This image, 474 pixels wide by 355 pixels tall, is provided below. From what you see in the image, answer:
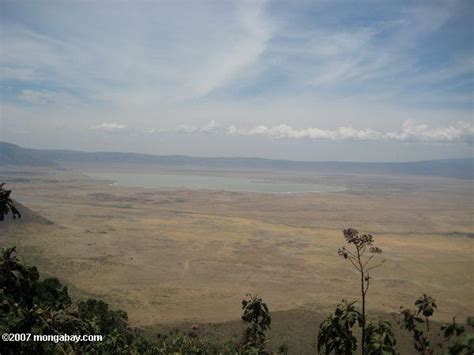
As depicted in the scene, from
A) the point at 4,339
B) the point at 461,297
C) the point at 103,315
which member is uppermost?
the point at 4,339

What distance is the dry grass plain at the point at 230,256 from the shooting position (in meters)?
34.8

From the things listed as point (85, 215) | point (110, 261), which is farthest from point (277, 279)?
point (85, 215)

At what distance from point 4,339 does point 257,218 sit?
71108mm

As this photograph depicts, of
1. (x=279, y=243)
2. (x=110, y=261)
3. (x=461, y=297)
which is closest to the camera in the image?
(x=461, y=297)

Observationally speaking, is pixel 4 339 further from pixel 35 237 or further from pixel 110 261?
pixel 35 237

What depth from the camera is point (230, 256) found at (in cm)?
4984

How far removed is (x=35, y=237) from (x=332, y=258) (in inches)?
1546

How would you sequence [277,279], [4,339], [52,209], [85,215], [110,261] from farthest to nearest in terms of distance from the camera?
[52,209] → [85,215] → [110,261] → [277,279] → [4,339]

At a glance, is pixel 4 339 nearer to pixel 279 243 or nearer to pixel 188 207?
pixel 279 243

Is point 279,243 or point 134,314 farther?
point 279,243

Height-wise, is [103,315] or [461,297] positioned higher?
[103,315]

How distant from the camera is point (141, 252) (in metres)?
50.2

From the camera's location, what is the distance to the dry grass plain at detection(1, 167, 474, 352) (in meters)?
34.8

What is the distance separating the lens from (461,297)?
3700 cm
